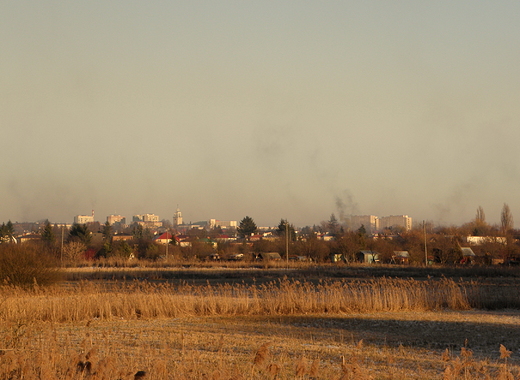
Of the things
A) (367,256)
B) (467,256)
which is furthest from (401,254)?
(467,256)

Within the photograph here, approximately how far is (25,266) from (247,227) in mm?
129987

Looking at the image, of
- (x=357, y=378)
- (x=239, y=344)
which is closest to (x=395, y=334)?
(x=239, y=344)

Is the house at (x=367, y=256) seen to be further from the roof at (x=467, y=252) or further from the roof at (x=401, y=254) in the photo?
the roof at (x=467, y=252)

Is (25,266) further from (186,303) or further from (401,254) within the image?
(401,254)

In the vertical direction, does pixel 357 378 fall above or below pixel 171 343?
above

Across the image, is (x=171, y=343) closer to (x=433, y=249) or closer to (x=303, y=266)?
(x=303, y=266)

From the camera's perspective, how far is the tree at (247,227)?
507 feet

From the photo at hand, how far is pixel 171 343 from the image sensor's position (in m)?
12.9

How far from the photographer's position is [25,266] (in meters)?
26.3

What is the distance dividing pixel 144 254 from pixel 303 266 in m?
32.3

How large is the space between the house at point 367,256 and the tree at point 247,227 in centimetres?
7481

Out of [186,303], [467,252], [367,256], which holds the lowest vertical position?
[367,256]

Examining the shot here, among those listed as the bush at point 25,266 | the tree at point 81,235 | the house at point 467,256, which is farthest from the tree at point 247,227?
the bush at point 25,266

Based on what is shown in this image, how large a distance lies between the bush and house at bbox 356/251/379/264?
57.6 m
